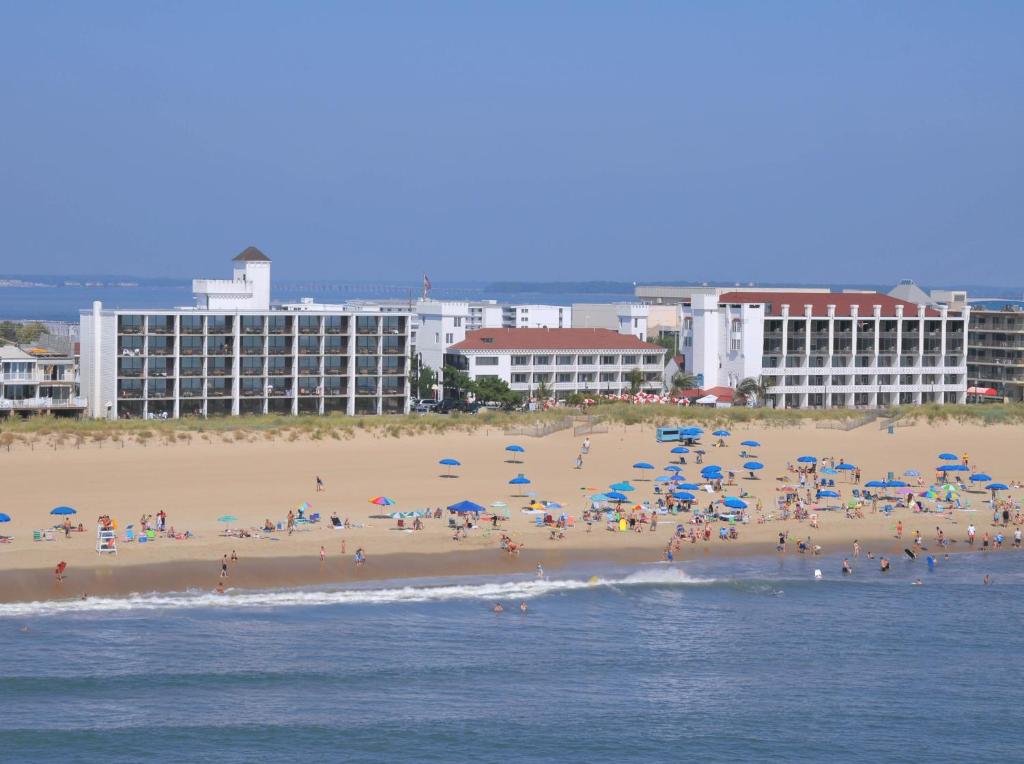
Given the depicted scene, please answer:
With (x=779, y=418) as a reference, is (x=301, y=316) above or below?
above

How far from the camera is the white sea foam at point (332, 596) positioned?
34750 millimetres

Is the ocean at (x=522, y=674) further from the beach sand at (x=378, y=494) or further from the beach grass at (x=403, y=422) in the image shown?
the beach grass at (x=403, y=422)

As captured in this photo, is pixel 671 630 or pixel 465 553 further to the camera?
pixel 465 553

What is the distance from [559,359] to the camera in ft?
295

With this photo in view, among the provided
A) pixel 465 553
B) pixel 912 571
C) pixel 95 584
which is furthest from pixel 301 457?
pixel 912 571

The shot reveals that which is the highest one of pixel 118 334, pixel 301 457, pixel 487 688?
pixel 118 334

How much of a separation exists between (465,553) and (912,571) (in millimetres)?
12542

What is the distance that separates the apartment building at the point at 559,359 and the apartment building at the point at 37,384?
928 inches

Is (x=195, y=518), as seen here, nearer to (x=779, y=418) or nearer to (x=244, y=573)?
(x=244, y=573)

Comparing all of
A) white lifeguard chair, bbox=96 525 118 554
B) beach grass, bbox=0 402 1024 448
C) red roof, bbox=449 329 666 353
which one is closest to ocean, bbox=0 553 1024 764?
white lifeguard chair, bbox=96 525 118 554

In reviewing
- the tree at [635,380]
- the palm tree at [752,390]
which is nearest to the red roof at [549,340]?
the tree at [635,380]

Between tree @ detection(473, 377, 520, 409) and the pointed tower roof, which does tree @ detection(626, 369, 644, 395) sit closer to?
tree @ detection(473, 377, 520, 409)

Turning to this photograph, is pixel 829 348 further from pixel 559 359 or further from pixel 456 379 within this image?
pixel 456 379

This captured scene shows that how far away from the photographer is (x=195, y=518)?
43.9m
